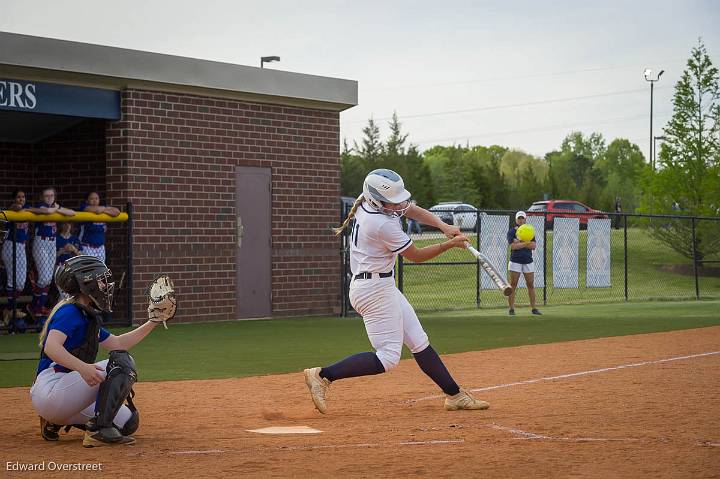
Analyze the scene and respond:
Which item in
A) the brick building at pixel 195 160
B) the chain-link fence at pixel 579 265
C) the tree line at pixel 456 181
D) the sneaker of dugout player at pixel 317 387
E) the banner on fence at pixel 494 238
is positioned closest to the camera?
the sneaker of dugout player at pixel 317 387

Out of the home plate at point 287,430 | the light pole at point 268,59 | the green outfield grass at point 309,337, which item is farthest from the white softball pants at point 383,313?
the light pole at point 268,59

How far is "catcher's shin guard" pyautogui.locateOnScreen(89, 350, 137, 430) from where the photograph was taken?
728 cm

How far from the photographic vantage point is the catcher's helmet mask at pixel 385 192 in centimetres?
877

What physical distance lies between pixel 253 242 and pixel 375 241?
12.8 m

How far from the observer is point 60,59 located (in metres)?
18.0

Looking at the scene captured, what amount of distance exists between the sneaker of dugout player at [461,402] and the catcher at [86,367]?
272 cm

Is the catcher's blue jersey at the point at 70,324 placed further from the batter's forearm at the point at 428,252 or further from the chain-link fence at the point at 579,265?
the chain-link fence at the point at 579,265

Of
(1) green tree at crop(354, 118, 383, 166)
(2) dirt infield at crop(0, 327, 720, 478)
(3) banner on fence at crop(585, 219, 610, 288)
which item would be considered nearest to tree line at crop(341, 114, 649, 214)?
(1) green tree at crop(354, 118, 383, 166)

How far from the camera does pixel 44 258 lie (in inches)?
709

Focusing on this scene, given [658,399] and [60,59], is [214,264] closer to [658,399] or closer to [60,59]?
[60,59]

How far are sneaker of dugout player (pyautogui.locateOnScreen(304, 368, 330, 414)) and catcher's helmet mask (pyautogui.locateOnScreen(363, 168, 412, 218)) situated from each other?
151 cm

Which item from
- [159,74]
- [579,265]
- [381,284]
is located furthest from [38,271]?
[579,265]

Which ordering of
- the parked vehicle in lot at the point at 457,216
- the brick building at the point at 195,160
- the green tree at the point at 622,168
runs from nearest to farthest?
the brick building at the point at 195,160, the parked vehicle in lot at the point at 457,216, the green tree at the point at 622,168

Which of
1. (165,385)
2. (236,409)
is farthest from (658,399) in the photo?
(165,385)
